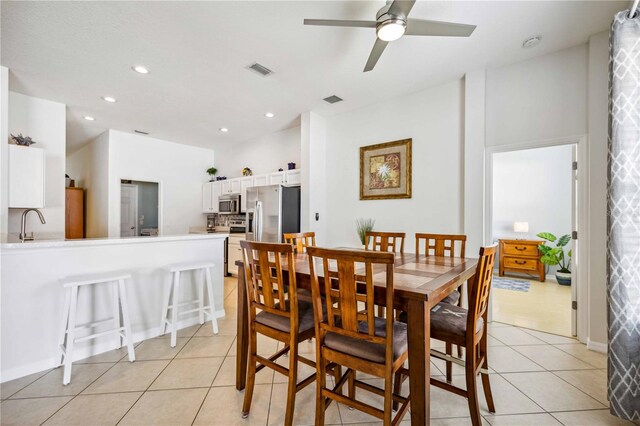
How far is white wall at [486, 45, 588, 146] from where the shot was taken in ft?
8.95

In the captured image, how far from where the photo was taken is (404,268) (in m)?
1.90

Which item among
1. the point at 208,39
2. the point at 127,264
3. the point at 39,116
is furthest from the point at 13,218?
the point at 208,39

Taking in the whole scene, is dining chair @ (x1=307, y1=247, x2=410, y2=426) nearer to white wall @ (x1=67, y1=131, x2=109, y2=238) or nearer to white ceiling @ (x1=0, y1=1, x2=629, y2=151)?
white ceiling @ (x1=0, y1=1, x2=629, y2=151)

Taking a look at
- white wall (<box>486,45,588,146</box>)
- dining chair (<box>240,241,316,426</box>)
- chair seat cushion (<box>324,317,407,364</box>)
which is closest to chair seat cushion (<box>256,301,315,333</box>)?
dining chair (<box>240,241,316,426</box>)

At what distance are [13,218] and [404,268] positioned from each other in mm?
4854

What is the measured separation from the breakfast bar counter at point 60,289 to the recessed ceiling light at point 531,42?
3.99 metres

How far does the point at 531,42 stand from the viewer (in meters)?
2.66

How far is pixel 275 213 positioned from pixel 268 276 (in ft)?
10.1

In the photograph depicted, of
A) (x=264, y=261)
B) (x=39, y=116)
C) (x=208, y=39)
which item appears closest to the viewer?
(x=264, y=261)

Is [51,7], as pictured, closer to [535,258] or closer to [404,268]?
[404,268]

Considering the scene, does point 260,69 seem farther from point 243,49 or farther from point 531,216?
point 531,216

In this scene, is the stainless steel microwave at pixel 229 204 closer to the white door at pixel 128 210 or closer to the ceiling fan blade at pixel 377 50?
the white door at pixel 128 210

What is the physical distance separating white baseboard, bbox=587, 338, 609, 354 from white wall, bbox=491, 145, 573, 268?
3242mm

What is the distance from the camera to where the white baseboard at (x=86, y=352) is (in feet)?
6.75
